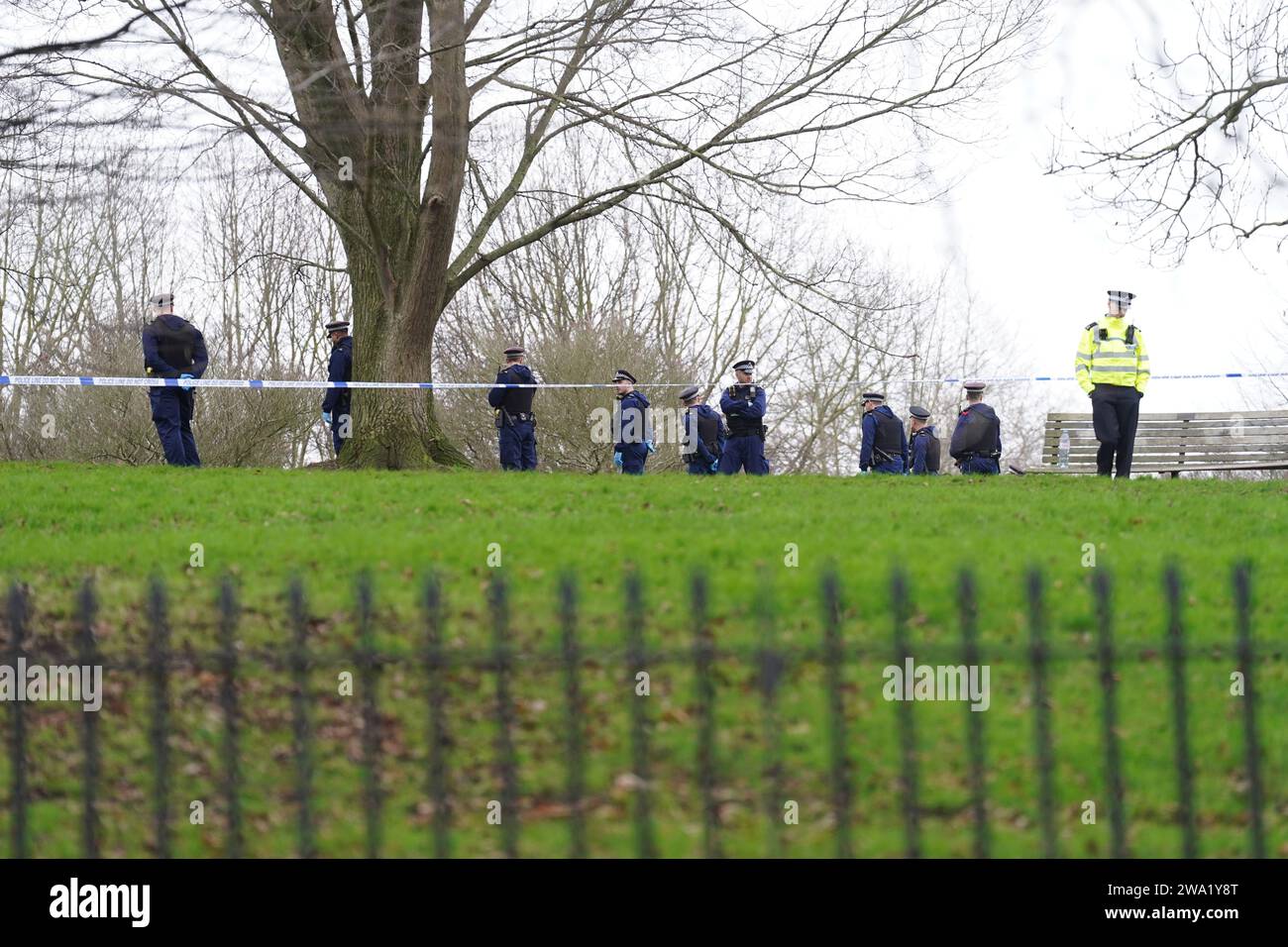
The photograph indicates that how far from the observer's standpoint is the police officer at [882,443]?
63.8ft

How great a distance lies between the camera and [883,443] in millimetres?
19562

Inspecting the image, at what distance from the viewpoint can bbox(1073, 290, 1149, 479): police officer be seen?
1625 cm

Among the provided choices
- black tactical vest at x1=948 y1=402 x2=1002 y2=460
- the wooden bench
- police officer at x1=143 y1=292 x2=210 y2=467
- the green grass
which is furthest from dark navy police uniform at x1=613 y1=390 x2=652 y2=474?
the green grass

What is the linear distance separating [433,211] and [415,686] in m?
11.6

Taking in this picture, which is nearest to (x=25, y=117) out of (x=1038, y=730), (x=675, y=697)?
(x=675, y=697)

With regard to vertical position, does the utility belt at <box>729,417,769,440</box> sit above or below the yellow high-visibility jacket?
below

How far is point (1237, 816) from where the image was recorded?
5914mm

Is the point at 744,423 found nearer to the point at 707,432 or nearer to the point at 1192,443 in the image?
the point at 707,432

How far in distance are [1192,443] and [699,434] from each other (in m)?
7.36

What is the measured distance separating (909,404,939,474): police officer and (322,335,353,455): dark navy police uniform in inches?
311

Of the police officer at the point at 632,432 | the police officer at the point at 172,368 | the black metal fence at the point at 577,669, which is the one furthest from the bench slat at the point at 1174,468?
the black metal fence at the point at 577,669

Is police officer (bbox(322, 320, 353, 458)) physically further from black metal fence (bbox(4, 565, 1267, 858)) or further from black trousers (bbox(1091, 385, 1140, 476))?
black metal fence (bbox(4, 565, 1267, 858))

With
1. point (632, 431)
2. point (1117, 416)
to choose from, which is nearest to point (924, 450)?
point (632, 431)
